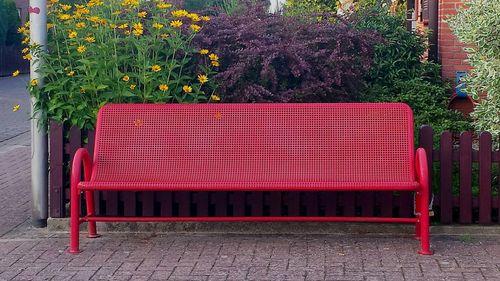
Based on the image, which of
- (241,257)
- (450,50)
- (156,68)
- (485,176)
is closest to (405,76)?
(450,50)

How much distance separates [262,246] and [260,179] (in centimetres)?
54

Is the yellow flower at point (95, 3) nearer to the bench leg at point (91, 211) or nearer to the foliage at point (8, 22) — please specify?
the bench leg at point (91, 211)

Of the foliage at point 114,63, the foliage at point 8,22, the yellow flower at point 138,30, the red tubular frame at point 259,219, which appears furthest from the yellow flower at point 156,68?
the foliage at point 8,22

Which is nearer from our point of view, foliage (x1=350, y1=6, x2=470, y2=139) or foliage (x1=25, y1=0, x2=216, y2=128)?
foliage (x1=25, y1=0, x2=216, y2=128)

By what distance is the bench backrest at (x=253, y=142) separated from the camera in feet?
21.9

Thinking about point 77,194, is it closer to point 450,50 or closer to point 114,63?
point 114,63

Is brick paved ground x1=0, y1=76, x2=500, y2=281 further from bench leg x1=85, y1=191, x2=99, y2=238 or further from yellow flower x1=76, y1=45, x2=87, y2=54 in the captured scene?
yellow flower x1=76, y1=45, x2=87, y2=54

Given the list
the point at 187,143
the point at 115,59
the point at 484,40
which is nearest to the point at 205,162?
the point at 187,143

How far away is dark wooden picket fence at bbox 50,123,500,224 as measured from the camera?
7.03 meters

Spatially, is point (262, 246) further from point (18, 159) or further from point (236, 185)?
point (18, 159)

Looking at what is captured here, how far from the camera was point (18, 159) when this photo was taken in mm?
12305

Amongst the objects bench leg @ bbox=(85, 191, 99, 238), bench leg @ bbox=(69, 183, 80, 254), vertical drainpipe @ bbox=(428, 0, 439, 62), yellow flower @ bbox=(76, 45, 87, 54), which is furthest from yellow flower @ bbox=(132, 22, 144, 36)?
vertical drainpipe @ bbox=(428, 0, 439, 62)

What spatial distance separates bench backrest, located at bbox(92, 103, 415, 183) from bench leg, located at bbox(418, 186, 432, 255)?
0.32 m

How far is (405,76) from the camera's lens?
1023cm
